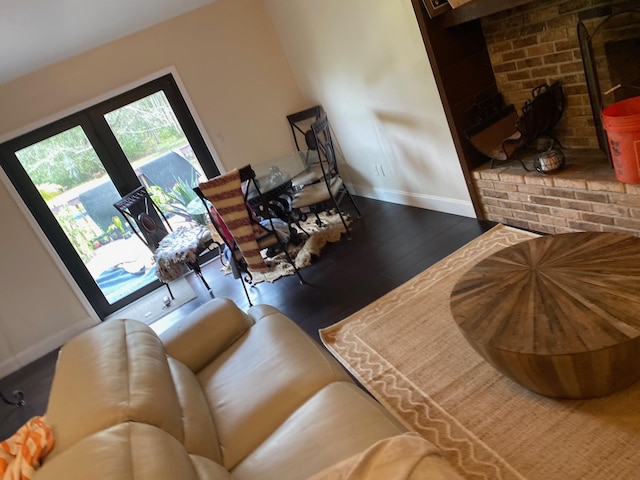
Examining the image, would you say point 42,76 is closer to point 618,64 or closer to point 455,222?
point 455,222

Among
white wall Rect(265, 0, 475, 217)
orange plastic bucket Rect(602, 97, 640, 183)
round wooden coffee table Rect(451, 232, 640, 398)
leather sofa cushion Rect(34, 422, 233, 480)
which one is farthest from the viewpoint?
white wall Rect(265, 0, 475, 217)

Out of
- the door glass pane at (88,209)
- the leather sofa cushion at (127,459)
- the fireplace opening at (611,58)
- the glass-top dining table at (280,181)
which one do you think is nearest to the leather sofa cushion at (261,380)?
the leather sofa cushion at (127,459)

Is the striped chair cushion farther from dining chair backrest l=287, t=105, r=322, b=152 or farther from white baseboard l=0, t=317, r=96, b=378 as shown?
white baseboard l=0, t=317, r=96, b=378

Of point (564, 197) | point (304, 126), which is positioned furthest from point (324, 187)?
point (564, 197)

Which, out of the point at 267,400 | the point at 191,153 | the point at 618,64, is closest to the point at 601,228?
the point at 618,64

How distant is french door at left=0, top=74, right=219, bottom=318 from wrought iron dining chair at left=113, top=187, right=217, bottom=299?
200mm

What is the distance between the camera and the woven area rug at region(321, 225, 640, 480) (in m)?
1.60

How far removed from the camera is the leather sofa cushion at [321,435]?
1.41 meters

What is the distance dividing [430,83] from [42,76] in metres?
3.34

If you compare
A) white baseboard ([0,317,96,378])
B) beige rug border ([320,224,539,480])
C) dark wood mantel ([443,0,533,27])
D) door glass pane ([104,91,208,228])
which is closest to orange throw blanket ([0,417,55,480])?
beige rug border ([320,224,539,480])

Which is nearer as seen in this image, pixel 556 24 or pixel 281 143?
pixel 556 24

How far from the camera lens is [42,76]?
4.14 meters

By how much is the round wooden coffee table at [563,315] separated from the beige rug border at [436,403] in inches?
12.3

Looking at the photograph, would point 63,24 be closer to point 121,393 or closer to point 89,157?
point 89,157
